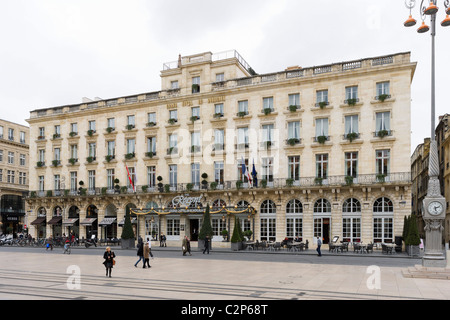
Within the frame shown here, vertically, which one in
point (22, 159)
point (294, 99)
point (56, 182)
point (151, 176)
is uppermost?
point (294, 99)

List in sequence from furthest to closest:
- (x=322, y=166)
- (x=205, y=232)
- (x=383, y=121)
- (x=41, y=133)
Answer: (x=41, y=133) → (x=322, y=166) → (x=383, y=121) → (x=205, y=232)

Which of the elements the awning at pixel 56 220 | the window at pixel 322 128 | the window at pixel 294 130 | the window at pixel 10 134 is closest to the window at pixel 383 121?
the window at pixel 322 128

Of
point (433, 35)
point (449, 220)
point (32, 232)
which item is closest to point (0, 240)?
point (32, 232)

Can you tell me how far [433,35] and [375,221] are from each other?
20.4m

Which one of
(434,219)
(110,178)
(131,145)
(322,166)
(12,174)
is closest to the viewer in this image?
(434,219)

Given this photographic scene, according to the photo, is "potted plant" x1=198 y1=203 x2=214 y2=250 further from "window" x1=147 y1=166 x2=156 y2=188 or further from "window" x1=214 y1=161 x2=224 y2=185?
"window" x1=147 y1=166 x2=156 y2=188

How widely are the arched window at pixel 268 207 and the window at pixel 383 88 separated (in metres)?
14.5

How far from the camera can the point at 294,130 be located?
127ft

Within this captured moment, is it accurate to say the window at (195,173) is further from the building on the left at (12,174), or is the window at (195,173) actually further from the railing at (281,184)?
the building on the left at (12,174)

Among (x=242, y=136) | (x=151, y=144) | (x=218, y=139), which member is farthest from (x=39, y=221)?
(x=242, y=136)

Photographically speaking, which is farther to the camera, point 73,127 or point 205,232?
point 73,127

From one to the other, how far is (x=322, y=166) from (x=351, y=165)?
2.71 m

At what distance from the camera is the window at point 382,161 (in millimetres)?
34659

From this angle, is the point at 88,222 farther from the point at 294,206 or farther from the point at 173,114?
the point at 294,206
